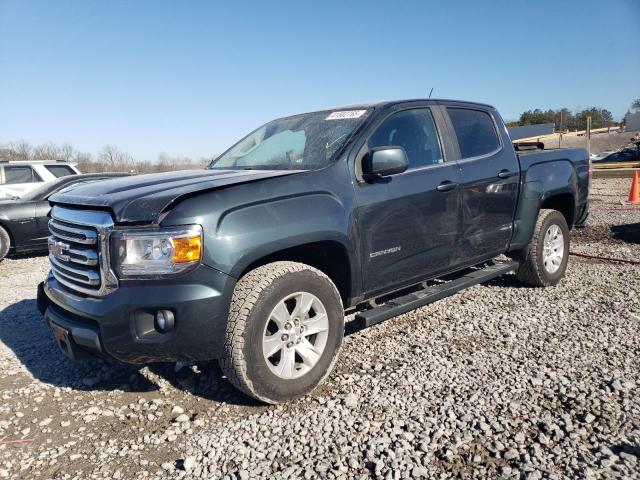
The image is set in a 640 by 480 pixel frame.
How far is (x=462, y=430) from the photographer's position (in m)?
2.52

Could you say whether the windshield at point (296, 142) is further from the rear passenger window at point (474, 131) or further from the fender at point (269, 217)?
the rear passenger window at point (474, 131)

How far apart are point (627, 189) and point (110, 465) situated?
1685 centimetres

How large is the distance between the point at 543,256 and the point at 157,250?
4.06 m

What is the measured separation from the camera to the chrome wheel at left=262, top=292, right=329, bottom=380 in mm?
2854

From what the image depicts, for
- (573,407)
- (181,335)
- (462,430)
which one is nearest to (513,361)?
(573,407)

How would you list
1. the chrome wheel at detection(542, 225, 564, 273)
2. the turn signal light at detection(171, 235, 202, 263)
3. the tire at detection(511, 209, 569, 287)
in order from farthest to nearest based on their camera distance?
1. the chrome wheel at detection(542, 225, 564, 273)
2. the tire at detection(511, 209, 569, 287)
3. the turn signal light at detection(171, 235, 202, 263)

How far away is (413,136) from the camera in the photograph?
12.6 ft

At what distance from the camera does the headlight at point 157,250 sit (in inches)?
99.1

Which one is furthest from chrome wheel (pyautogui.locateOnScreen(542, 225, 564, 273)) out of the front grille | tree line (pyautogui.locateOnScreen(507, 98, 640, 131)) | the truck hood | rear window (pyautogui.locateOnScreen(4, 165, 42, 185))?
tree line (pyautogui.locateOnScreen(507, 98, 640, 131))

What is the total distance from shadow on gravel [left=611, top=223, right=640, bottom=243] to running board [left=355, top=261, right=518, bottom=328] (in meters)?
4.08

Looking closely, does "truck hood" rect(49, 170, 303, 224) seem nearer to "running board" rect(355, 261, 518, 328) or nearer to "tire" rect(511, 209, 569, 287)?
"running board" rect(355, 261, 518, 328)

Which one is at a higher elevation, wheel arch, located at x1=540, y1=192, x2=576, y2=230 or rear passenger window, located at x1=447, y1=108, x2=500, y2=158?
rear passenger window, located at x1=447, y1=108, x2=500, y2=158

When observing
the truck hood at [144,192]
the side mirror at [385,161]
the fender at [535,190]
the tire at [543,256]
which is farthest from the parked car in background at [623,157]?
the truck hood at [144,192]

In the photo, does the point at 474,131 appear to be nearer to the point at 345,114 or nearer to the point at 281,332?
the point at 345,114
